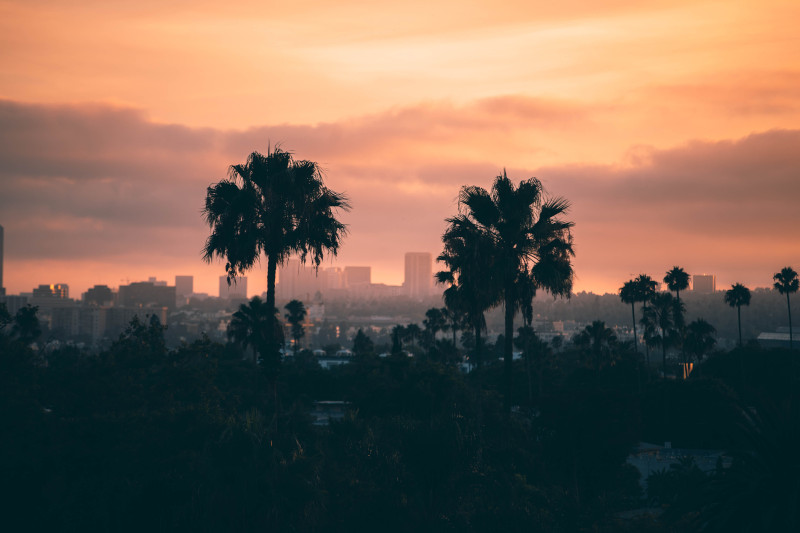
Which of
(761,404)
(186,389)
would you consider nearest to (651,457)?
(186,389)

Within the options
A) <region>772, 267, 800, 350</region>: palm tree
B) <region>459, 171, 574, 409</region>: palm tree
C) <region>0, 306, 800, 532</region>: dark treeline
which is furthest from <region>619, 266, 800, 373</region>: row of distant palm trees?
<region>459, 171, 574, 409</region>: palm tree

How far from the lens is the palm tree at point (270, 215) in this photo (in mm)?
25578

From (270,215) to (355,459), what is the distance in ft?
30.4

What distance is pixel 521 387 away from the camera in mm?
73812

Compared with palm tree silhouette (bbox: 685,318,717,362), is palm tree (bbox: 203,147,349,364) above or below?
above

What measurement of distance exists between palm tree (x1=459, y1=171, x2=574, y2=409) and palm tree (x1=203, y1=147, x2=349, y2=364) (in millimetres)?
5610

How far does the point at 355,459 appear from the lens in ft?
66.4

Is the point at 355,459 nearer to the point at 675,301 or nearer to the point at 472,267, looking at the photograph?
the point at 472,267

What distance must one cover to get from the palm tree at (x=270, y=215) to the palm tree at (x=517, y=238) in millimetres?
5610

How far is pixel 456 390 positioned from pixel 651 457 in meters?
19.5

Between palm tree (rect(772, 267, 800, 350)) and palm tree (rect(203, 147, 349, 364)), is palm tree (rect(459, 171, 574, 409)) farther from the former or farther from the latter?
palm tree (rect(772, 267, 800, 350))

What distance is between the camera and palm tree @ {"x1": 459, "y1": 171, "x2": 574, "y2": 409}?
2708 cm

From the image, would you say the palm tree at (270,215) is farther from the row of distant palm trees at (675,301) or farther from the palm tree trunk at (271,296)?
the row of distant palm trees at (675,301)

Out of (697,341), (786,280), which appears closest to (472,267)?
(697,341)
